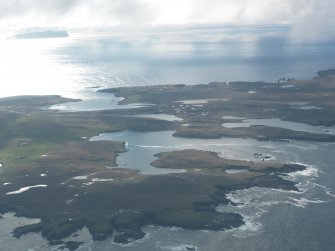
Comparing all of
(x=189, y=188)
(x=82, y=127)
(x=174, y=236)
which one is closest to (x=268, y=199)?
(x=189, y=188)

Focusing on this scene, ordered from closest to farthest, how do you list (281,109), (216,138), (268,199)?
(268,199)
(216,138)
(281,109)

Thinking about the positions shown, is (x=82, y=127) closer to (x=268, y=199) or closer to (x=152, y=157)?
(x=152, y=157)

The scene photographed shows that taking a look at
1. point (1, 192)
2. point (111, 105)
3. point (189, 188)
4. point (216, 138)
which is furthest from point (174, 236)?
point (111, 105)

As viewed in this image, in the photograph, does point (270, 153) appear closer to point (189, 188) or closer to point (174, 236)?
point (189, 188)

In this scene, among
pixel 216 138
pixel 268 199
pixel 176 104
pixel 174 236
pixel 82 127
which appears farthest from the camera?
pixel 176 104

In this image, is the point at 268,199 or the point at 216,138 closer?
the point at 268,199

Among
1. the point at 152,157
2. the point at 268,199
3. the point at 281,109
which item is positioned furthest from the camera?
the point at 281,109
